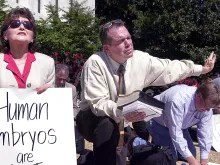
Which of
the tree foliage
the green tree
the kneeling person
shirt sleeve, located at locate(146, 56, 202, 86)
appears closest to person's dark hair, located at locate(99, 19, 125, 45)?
shirt sleeve, located at locate(146, 56, 202, 86)

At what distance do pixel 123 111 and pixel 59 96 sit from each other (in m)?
0.45

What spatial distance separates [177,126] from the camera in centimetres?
396

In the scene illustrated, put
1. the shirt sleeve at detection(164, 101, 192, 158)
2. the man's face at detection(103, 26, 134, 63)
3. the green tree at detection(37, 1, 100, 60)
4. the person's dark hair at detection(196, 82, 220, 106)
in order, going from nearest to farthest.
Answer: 1. the man's face at detection(103, 26, 134, 63)
2. the person's dark hair at detection(196, 82, 220, 106)
3. the shirt sleeve at detection(164, 101, 192, 158)
4. the green tree at detection(37, 1, 100, 60)

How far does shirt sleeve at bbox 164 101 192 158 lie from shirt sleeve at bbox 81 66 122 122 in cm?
84

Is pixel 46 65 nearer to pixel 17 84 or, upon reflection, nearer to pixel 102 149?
pixel 17 84

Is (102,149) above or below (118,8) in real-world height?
below

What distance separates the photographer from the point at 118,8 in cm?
2141

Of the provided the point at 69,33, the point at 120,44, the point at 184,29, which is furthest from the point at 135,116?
the point at 184,29

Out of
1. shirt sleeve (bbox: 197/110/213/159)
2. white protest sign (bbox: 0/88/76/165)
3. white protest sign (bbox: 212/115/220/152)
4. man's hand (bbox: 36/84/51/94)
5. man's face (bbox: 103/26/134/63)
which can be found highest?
→ man's face (bbox: 103/26/134/63)

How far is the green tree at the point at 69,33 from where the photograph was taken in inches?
458

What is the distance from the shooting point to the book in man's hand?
9.68 feet

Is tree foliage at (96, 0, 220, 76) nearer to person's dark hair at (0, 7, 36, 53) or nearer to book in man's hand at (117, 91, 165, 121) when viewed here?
book in man's hand at (117, 91, 165, 121)

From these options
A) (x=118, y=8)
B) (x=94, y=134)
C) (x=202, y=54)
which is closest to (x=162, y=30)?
(x=202, y=54)

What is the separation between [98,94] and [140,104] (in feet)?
1.48
